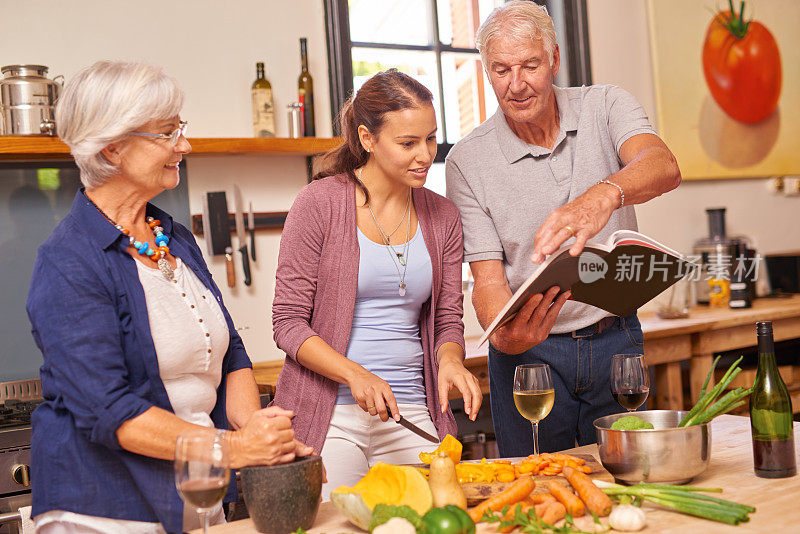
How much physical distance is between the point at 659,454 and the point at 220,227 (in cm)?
202

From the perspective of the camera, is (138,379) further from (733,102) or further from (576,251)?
(733,102)

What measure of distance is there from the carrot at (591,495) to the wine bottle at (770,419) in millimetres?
318

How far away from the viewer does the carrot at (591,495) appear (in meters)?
1.18

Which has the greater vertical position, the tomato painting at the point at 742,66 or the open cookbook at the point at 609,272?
the tomato painting at the point at 742,66

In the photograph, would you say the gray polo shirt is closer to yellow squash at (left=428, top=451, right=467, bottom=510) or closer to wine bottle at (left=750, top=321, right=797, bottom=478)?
wine bottle at (left=750, top=321, right=797, bottom=478)

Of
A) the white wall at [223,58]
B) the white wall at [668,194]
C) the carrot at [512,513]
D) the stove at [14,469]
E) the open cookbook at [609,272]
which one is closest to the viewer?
the carrot at [512,513]

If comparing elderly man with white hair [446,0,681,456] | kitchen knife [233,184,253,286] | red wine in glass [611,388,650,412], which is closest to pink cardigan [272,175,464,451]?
elderly man with white hair [446,0,681,456]

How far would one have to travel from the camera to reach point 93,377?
1.26m

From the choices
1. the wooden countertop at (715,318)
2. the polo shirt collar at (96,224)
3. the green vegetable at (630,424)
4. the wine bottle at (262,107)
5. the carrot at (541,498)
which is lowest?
the carrot at (541,498)

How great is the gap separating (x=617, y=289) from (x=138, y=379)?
3.08 feet

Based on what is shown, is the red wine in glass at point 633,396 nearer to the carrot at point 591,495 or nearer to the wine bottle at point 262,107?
the carrot at point 591,495

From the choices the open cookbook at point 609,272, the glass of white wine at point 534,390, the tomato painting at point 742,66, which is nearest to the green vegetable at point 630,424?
the glass of white wine at point 534,390

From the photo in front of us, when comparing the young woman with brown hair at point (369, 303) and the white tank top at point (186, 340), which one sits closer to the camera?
the white tank top at point (186, 340)

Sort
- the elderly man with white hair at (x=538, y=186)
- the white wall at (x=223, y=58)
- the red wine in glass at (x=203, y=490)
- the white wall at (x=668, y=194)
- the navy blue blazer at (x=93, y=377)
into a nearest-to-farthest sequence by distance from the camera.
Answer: the red wine in glass at (x=203, y=490) < the navy blue blazer at (x=93, y=377) < the elderly man with white hair at (x=538, y=186) < the white wall at (x=223, y=58) < the white wall at (x=668, y=194)
